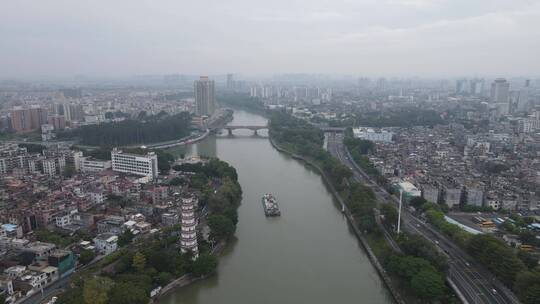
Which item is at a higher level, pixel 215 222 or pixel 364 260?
pixel 215 222

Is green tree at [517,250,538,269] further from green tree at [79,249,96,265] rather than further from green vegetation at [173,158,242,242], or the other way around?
green tree at [79,249,96,265]

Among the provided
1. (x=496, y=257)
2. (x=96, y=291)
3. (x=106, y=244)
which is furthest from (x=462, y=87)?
(x=96, y=291)

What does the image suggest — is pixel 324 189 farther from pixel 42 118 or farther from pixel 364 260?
pixel 42 118

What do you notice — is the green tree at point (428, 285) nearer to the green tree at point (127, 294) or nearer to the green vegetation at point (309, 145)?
the green tree at point (127, 294)

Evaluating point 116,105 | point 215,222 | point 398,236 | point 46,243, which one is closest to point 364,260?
point 398,236

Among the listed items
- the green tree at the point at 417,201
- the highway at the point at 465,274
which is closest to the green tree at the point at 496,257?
the highway at the point at 465,274
